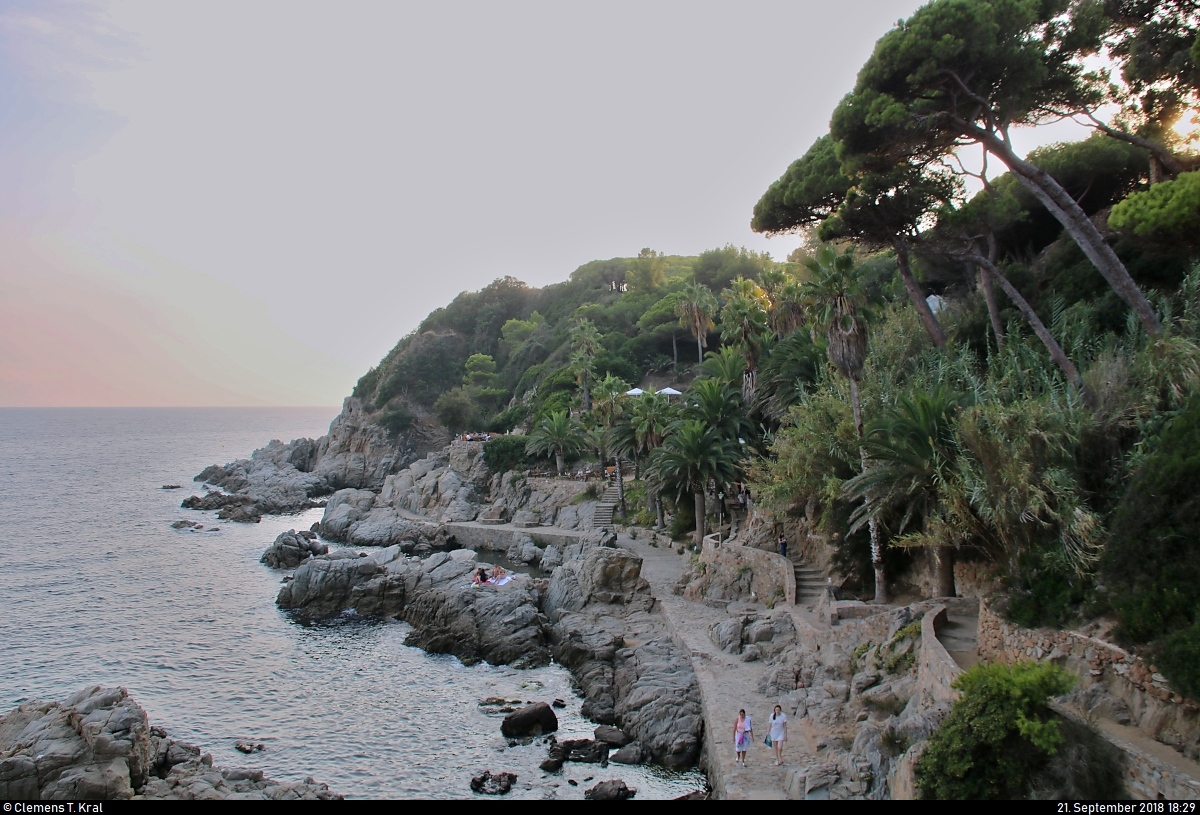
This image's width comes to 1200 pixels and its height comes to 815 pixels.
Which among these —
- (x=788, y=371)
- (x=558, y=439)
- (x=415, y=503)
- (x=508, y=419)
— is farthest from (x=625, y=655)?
(x=508, y=419)

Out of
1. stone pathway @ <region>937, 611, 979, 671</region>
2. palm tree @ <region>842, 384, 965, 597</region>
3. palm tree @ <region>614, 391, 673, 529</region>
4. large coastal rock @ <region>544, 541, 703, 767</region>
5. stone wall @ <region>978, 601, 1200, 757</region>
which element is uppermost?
palm tree @ <region>614, 391, 673, 529</region>

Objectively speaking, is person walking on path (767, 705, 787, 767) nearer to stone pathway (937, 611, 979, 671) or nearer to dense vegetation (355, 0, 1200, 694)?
stone pathway (937, 611, 979, 671)

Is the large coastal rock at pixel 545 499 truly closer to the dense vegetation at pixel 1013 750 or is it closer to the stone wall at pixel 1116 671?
the stone wall at pixel 1116 671

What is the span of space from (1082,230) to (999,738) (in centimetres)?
1317

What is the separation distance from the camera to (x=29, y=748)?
16.3m

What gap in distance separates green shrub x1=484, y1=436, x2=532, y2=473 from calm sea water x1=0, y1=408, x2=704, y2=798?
64.7ft

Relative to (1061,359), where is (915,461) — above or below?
below

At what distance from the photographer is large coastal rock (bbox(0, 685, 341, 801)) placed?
50.9 feet

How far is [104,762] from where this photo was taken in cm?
1661

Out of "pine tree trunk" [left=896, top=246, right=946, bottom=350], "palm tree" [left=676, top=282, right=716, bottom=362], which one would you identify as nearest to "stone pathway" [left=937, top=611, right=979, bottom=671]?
"pine tree trunk" [left=896, top=246, right=946, bottom=350]

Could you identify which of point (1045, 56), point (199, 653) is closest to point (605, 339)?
point (199, 653)

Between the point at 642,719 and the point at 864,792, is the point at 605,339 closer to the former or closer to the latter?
the point at 642,719

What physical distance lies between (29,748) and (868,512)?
21.3 metres

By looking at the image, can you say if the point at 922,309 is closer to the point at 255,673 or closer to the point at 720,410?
the point at 720,410
